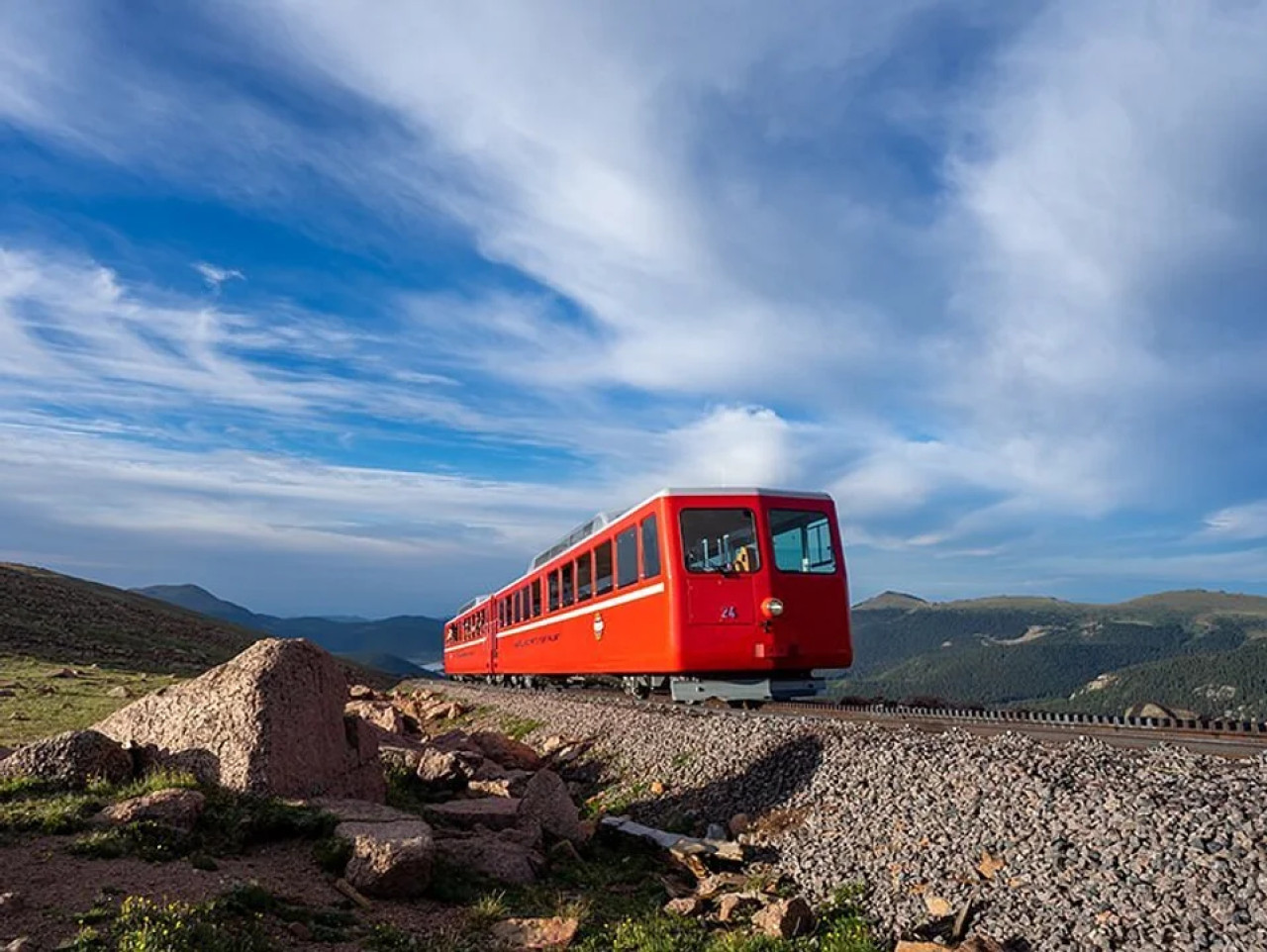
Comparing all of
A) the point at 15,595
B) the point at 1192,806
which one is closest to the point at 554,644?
the point at 1192,806

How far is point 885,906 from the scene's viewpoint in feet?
25.5

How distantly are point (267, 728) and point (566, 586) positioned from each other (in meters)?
11.9

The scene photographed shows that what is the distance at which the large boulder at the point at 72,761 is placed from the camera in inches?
377

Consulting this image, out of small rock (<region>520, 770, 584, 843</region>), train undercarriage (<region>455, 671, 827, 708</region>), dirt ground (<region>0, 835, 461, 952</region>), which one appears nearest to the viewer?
dirt ground (<region>0, 835, 461, 952</region>)

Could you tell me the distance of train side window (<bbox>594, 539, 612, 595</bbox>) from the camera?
61.3ft

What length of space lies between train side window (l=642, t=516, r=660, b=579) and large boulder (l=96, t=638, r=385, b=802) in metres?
6.29

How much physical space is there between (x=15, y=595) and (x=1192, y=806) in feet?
195

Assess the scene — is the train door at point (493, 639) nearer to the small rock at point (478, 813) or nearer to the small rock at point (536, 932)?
the small rock at point (478, 813)

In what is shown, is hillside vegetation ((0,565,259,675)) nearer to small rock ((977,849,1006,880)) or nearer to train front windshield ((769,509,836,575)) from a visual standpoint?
train front windshield ((769,509,836,575))

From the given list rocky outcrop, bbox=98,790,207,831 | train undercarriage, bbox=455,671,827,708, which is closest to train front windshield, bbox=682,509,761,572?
train undercarriage, bbox=455,671,827,708

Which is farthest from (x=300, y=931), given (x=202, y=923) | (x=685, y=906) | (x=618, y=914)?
(x=685, y=906)

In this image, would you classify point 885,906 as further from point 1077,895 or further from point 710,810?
point 710,810

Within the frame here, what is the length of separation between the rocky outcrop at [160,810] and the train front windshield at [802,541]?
10145 millimetres

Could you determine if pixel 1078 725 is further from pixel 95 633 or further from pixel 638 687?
pixel 95 633
